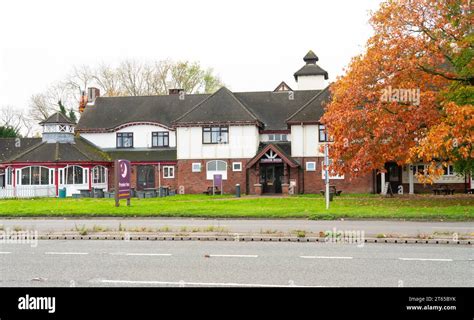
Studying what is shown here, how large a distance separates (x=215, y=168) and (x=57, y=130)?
1504 centimetres

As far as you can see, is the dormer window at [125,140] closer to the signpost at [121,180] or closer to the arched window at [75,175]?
the arched window at [75,175]

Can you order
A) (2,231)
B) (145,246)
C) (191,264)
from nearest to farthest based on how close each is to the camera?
(191,264)
(145,246)
(2,231)

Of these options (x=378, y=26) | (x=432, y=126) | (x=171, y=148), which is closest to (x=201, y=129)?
(x=171, y=148)

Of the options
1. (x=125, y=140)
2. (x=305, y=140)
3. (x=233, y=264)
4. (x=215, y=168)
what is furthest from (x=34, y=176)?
(x=233, y=264)

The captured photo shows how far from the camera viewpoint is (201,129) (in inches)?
1631

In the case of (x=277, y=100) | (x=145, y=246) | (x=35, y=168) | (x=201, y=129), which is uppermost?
(x=277, y=100)

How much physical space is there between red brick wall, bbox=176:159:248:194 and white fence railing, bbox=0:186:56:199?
10.5 metres

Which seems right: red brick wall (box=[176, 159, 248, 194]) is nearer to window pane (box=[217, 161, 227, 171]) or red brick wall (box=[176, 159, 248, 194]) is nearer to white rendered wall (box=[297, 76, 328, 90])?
window pane (box=[217, 161, 227, 171])

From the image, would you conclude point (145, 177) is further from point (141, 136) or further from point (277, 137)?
point (277, 137)

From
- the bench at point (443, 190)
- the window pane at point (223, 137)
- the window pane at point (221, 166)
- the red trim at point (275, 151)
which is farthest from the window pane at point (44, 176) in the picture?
the bench at point (443, 190)

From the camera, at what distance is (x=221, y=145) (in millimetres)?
41219

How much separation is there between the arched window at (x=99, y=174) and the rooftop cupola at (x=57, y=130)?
3.91m

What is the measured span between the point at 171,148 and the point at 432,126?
26903 millimetres

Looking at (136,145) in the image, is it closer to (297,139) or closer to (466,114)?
(297,139)
